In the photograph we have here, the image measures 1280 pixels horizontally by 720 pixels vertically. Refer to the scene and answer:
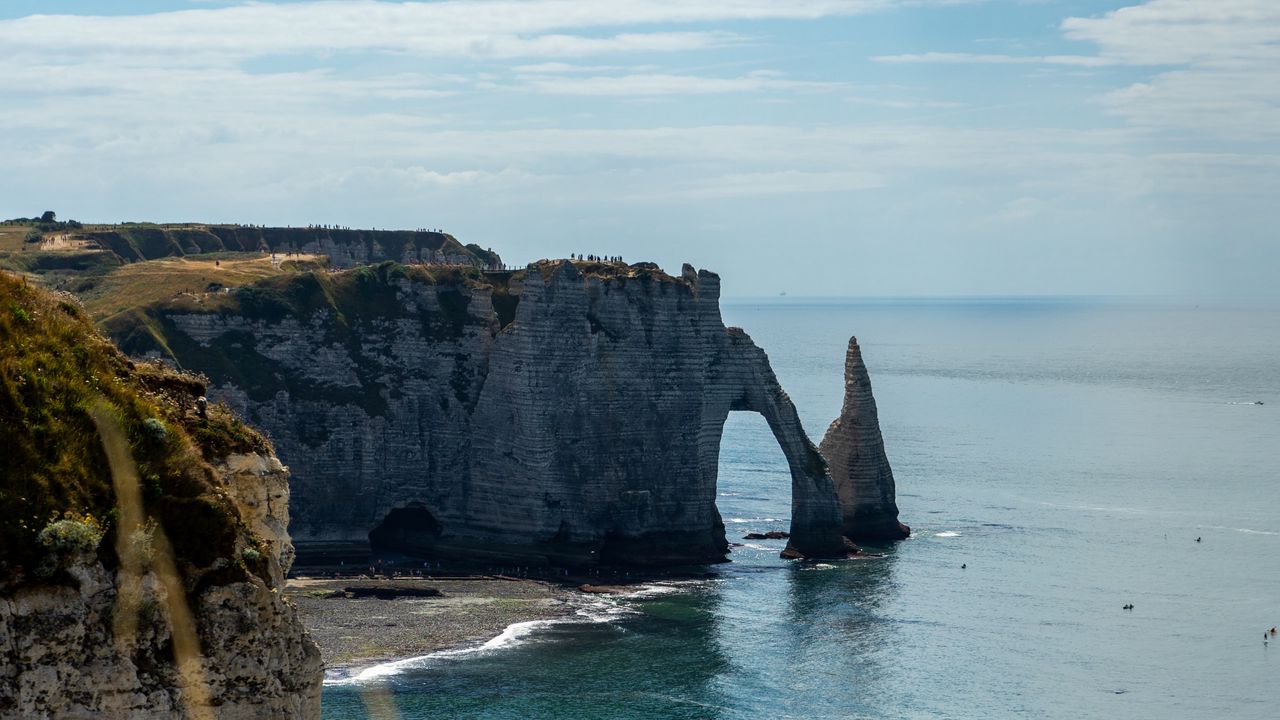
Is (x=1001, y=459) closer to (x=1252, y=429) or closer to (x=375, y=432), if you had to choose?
(x=1252, y=429)

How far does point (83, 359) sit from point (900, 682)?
59254mm

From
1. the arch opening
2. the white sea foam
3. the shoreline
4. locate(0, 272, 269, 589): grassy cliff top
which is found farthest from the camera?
the arch opening

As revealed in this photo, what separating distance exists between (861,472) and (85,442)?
9617 cm

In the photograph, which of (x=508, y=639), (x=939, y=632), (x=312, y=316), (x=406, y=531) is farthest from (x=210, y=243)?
(x=939, y=632)

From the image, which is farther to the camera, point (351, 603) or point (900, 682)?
point (351, 603)

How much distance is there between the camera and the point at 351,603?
91.8 m

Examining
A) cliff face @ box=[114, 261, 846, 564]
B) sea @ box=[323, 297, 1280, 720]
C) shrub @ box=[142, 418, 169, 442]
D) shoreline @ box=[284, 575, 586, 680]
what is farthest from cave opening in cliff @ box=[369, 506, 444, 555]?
shrub @ box=[142, 418, 169, 442]

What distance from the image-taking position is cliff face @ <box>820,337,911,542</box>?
376ft

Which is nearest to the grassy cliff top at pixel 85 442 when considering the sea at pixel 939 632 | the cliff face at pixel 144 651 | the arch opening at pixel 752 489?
the cliff face at pixel 144 651

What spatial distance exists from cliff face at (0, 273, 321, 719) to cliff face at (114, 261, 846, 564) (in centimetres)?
8189

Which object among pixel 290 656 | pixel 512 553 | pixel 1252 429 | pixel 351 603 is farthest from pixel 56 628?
pixel 1252 429

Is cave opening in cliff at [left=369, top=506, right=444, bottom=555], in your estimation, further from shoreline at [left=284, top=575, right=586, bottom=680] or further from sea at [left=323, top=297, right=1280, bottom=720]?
sea at [left=323, top=297, right=1280, bottom=720]

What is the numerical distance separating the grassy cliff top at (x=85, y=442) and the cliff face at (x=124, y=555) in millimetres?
21

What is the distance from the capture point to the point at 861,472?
376 ft
